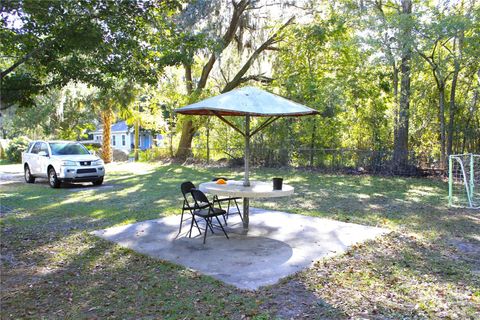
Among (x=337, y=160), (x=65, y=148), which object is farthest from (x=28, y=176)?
(x=337, y=160)

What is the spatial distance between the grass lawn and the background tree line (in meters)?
2.52

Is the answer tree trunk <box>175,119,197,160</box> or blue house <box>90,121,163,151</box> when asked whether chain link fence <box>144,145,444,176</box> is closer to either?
tree trunk <box>175,119,197,160</box>

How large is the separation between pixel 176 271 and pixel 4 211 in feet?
17.9

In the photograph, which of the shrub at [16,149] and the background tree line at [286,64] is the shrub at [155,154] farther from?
the shrub at [16,149]

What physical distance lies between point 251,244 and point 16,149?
22909 millimetres

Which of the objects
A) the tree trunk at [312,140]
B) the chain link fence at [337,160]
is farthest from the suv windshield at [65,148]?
the tree trunk at [312,140]

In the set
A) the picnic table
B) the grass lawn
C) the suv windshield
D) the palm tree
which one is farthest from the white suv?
the picnic table

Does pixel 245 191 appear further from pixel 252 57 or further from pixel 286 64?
pixel 252 57

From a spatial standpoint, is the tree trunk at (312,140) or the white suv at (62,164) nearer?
the white suv at (62,164)

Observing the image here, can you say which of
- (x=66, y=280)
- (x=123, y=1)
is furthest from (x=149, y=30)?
(x=66, y=280)

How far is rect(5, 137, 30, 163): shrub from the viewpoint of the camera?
2348cm

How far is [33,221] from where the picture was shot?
6957 millimetres

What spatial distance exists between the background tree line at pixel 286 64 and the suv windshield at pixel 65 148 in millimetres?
2017

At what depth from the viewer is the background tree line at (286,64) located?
6211 millimetres
